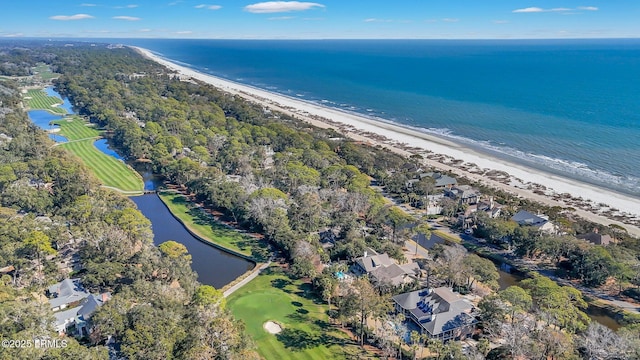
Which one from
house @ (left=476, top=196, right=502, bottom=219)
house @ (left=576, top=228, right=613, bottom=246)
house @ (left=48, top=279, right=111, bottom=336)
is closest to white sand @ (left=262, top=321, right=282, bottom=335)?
house @ (left=48, top=279, right=111, bottom=336)

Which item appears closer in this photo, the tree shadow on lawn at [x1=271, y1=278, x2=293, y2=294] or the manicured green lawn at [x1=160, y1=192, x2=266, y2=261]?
the tree shadow on lawn at [x1=271, y1=278, x2=293, y2=294]

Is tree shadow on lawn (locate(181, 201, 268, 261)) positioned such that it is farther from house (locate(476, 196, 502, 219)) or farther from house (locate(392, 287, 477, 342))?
house (locate(476, 196, 502, 219))

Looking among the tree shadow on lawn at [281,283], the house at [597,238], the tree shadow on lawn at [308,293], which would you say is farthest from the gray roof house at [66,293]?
the house at [597,238]

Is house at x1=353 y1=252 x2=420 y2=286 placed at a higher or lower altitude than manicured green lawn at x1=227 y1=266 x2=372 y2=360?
higher

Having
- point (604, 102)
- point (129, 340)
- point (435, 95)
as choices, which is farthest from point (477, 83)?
point (129, 340)

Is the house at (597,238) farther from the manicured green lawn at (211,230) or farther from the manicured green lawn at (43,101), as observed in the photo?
the manicured green lawn at (43,101)

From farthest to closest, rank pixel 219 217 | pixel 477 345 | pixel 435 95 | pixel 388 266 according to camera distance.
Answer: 1. pixel 435 95
2. pixel 219 217
3. pixel 388 266
4. pixel 477 345

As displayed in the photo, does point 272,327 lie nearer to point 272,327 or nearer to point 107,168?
point 272,327

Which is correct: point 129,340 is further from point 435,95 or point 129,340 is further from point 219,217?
point 435,95
